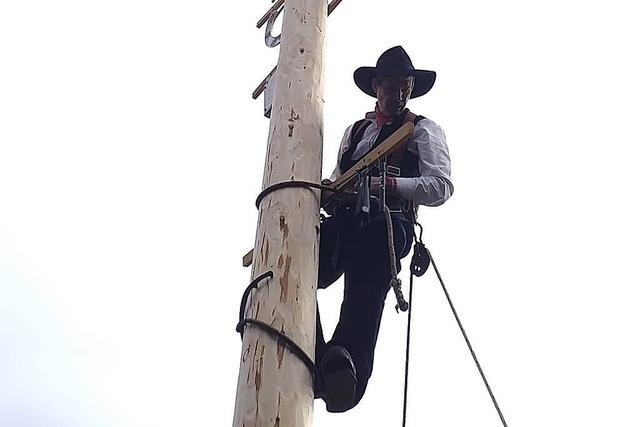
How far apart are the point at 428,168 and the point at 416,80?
0.68m

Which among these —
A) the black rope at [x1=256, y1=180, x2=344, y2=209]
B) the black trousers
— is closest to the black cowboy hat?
the black trousers

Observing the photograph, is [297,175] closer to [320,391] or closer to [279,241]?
[279,241]

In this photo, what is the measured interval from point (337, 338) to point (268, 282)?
42cm

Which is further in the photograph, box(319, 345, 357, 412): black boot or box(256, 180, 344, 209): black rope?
box(256, 180, 344, 209): black rope

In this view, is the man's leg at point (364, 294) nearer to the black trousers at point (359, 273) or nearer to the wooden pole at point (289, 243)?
the black trousers at point (359, 273)

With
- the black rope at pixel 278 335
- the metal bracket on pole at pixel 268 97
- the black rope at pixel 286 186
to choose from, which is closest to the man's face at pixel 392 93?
the metal bracket on pole at pixel 268 97

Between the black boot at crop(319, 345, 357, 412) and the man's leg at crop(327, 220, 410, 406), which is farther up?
the man's leg at crop(327, 220, 410, 406)

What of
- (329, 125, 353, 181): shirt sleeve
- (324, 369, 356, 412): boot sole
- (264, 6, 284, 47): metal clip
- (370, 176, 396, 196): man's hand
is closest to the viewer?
(324, 369, 356, 412): boot sole

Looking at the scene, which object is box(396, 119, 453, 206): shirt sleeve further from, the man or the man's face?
the man's face

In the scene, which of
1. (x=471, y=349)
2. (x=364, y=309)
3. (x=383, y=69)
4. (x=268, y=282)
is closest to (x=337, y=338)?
(x=364, y=309)

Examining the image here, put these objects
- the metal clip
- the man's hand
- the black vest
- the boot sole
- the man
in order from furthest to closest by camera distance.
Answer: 1. the metal clip
2. the black vest
3. the man's hand
4. the man
5. the boot sole

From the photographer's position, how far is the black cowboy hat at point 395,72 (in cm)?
353

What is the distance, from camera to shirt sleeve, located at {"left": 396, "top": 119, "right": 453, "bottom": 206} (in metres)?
3.04

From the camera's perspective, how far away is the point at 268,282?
250cm
